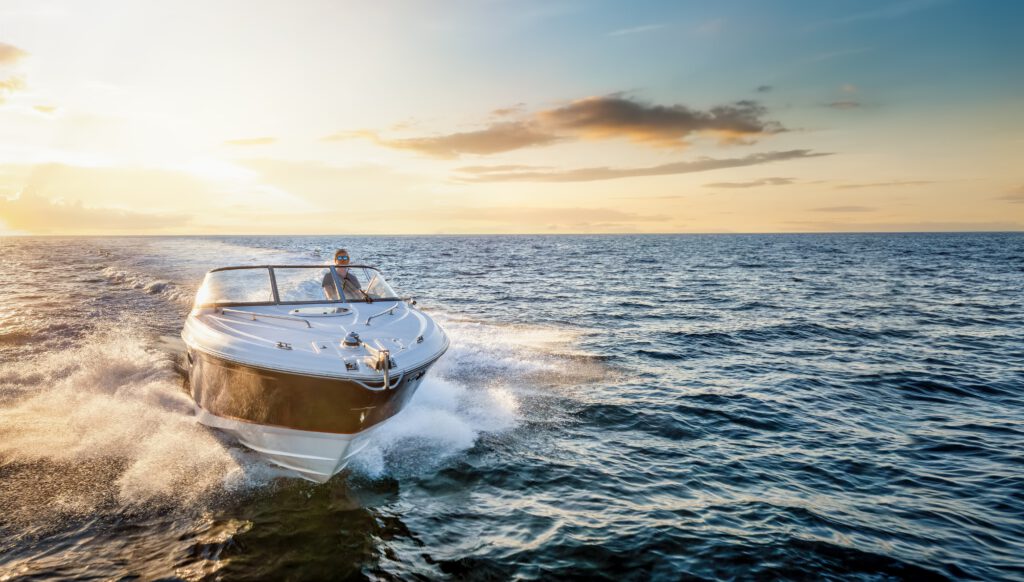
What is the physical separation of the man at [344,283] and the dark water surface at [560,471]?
250cm

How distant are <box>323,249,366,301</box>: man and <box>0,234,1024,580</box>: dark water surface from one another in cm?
250

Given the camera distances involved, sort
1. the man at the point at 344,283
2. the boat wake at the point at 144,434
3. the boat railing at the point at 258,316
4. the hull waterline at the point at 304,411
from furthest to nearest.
→ the man at the point at 344,283 < the boat railing at the point at 258,316 < the boat wake at the point at 144,434 < the hull waterline at the point at 304,411

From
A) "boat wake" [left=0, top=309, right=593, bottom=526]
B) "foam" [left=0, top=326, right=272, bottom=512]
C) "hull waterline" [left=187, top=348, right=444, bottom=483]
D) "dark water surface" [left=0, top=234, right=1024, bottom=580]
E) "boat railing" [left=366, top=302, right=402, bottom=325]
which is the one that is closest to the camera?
"dark water surface" [left=0, top=234, right=1024, bottom=580]

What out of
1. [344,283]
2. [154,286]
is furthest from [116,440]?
[154,286]

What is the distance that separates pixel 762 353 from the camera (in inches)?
621

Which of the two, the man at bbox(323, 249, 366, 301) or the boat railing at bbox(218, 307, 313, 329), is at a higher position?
the man at bbox(323, 249, 366, 301)

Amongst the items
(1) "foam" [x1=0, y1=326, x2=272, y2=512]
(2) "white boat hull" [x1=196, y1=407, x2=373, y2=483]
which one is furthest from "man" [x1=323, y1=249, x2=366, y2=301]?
(1) "foam" [x1=0, y1=326, x2=272, y2=512]

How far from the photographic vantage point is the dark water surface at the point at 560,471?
6.01 meters

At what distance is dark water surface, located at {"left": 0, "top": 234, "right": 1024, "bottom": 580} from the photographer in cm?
601

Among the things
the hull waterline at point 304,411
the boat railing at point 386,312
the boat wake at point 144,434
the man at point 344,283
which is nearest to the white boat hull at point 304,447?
the hull waterline at point 304,411

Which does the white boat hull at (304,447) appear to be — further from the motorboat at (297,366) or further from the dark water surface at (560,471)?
the dark water surface at (560,471)

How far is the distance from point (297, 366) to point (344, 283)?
3347 mm

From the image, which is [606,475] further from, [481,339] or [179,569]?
[481,339]

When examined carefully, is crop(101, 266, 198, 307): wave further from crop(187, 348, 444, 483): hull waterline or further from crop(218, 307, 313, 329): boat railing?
crop(187, 348, 444, 483): hull waterline
